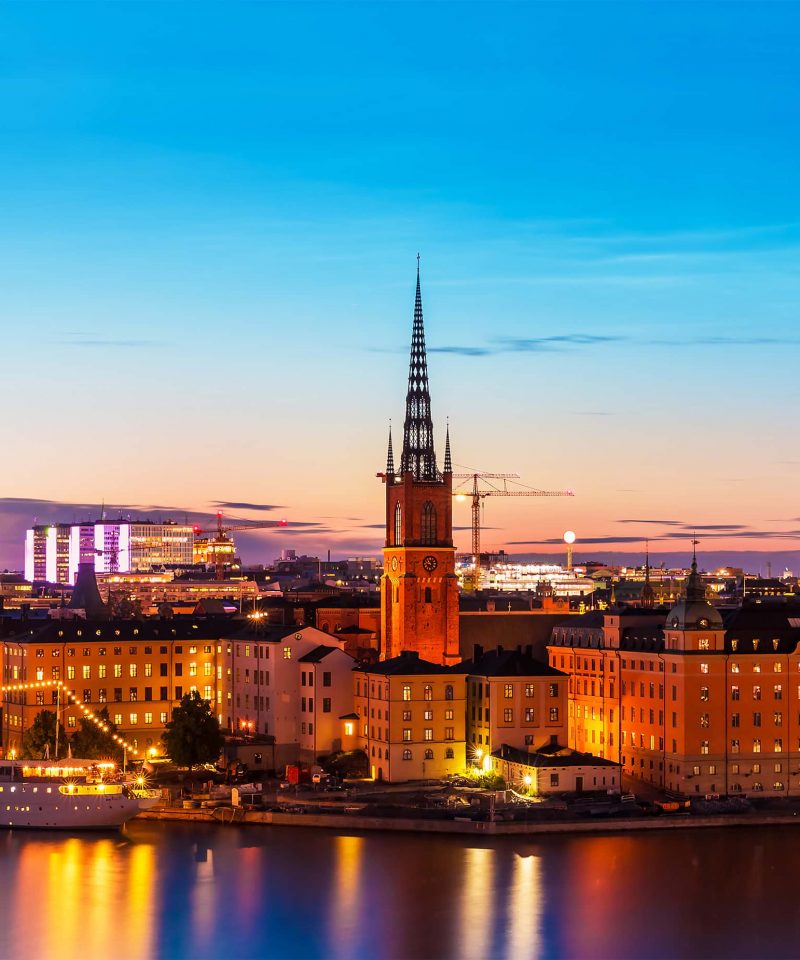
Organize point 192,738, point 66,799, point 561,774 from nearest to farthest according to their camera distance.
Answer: point 66,799
point 561,774
point 192,738

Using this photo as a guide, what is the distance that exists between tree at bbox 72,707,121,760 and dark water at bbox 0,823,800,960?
194 inches

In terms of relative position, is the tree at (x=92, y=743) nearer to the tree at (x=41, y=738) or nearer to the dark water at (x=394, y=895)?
the tree at (x=41, y=738)

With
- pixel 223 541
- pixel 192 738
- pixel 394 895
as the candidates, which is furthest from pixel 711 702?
pixel 223 541

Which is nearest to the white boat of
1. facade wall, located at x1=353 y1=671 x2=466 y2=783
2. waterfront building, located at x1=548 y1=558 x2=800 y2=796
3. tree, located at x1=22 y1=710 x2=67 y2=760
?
tree, located at x1=22 y1=710 x2=67 y2=760

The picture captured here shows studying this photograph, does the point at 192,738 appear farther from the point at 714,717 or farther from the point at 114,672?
the point at 714,717

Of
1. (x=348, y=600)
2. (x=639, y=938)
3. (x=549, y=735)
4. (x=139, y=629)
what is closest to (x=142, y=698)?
(x=139, y=629)

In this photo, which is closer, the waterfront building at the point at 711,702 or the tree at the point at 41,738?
the waterfront building at the point at 711,702

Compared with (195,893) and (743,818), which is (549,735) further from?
(195,893)

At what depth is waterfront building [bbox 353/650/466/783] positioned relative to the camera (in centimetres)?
5022

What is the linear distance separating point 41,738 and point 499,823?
45.1 ft

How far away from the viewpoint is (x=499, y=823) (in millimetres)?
45312

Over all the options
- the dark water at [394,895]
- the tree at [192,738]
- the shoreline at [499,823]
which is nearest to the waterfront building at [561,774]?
the shoreline at [499,823]

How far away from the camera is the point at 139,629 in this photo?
2346 inches

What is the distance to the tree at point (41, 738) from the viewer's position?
169 ft
